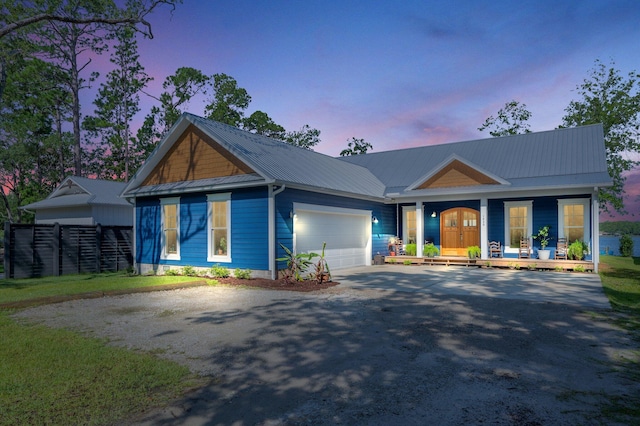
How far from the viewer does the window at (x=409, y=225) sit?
20.0m

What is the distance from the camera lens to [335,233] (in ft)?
54.6

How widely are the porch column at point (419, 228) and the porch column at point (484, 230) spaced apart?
260cm

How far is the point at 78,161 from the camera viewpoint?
3250 cm

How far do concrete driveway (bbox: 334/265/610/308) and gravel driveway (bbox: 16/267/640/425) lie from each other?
768 mm

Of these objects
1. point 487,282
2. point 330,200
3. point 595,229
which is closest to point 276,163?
point 330,200

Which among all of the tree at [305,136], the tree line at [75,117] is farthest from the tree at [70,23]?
the tree at [305,136]

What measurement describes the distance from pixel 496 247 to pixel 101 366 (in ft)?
52.6

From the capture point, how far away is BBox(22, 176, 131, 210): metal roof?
23109mm

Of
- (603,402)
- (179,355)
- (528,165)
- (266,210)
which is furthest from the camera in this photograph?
(528,165)

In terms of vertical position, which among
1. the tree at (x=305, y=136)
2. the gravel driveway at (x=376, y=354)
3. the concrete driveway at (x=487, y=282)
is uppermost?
the tree at (x=305, y=136)

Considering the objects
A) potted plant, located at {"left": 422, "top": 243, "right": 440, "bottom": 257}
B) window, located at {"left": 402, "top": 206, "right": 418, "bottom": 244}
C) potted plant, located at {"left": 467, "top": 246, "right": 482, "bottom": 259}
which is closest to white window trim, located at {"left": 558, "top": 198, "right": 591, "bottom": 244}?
potted plant, located at {"left": 467, "top": 246, "right": 482, "bottom": 259}

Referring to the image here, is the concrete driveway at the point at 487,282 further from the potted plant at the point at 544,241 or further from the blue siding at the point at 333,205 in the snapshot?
the blue siding at the point at 333,205

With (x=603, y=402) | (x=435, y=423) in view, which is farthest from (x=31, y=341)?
(x=603, y=402)

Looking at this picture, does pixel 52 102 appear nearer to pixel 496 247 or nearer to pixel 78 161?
pixel 78 161
